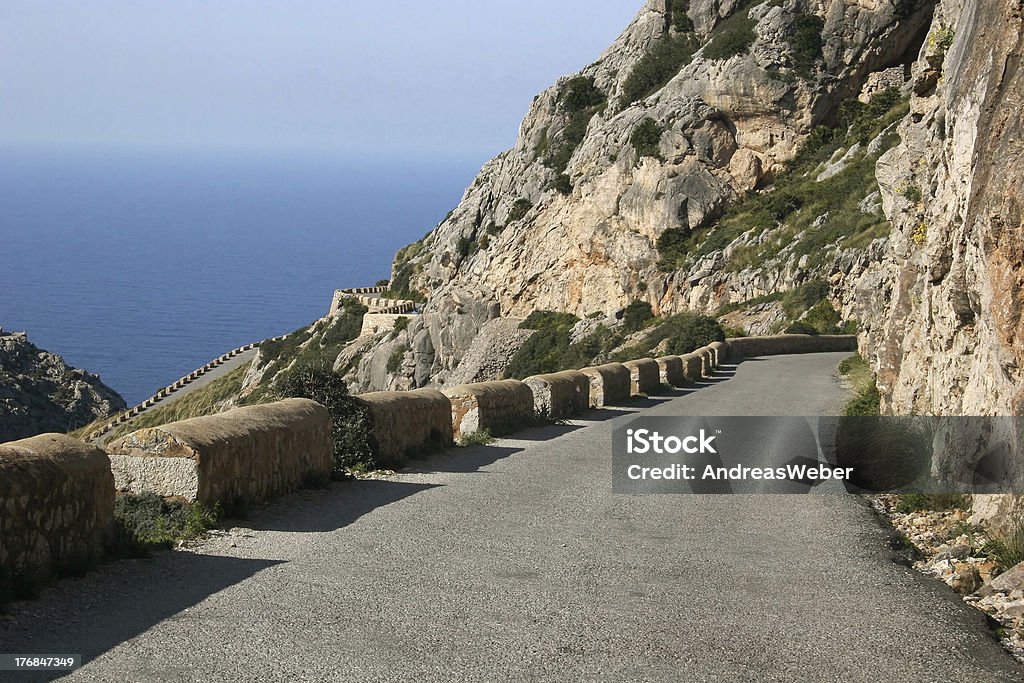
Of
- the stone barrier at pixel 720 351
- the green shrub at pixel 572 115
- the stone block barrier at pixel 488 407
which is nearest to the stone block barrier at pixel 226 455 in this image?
the stone block barrier at pixel 488 407

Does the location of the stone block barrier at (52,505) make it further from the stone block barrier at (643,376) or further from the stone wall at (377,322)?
the stone wall at (377,322)

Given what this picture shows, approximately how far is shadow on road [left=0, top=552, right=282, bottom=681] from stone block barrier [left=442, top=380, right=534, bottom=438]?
25.6 feet

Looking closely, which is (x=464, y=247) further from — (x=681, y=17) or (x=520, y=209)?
(x=681, y=17)

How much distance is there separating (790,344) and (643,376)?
743 inches

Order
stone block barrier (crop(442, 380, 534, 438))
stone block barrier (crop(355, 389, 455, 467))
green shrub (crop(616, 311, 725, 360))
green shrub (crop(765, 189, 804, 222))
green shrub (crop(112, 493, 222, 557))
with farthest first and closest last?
green shrub (crop(765, 189, 804, 222))
green shrub (crop(616, 311, 725, 360))
stone block barrier (crop(442, 380, 534, 438))
stone block barrier (crop(355, 389, 455, 467))
green shrub (crop(112, 493, 222, 557))

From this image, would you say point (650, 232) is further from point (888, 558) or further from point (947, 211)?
point (888, 558)

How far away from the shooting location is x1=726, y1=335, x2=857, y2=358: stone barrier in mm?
41219

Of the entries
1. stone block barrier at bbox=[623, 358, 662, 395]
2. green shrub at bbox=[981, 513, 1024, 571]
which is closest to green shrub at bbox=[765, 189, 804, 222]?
stone block barrier at bbox=[623, 358, 662, 395]

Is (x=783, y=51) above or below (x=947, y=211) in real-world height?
above

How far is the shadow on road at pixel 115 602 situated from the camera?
600 centimetres

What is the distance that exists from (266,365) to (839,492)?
7494cm

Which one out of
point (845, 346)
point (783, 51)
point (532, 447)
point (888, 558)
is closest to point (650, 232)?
point (783, 51)

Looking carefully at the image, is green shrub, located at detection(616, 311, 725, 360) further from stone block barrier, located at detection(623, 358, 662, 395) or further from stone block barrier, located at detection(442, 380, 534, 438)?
stone block barrier, located at detection(442, 380, 534, 438)

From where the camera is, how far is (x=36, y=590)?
679cm
